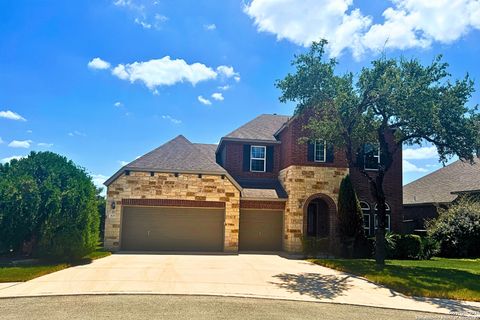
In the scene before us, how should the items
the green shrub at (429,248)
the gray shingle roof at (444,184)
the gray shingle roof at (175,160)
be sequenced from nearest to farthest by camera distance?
the gray shingle roof at (175,160) < the green shrub at (429,248) < the gray shingle roof at (444,184)

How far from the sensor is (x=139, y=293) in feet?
29.7

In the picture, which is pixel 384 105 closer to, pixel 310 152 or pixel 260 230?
pixel 310 152

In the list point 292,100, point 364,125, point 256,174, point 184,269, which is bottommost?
point 184,269

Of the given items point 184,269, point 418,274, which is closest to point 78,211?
point 184,269

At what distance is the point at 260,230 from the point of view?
21.0 m

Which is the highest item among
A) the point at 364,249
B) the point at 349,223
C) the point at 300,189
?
the point at 300,189

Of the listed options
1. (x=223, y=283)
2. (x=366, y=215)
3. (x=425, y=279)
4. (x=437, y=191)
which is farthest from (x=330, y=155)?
(x=223, y=283)

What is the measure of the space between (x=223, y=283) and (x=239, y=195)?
381 inches

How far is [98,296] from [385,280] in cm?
827

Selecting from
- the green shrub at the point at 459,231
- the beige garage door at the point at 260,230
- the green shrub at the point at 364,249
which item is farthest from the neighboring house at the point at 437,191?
the beige garage door at the point at 260,230

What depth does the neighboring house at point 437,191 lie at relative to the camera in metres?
25.8

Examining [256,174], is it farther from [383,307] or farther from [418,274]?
[383,307]

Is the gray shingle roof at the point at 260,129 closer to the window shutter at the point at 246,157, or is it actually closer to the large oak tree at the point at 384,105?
the window shutter at the point at 246,157

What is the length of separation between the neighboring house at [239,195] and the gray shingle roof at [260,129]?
0.16m
